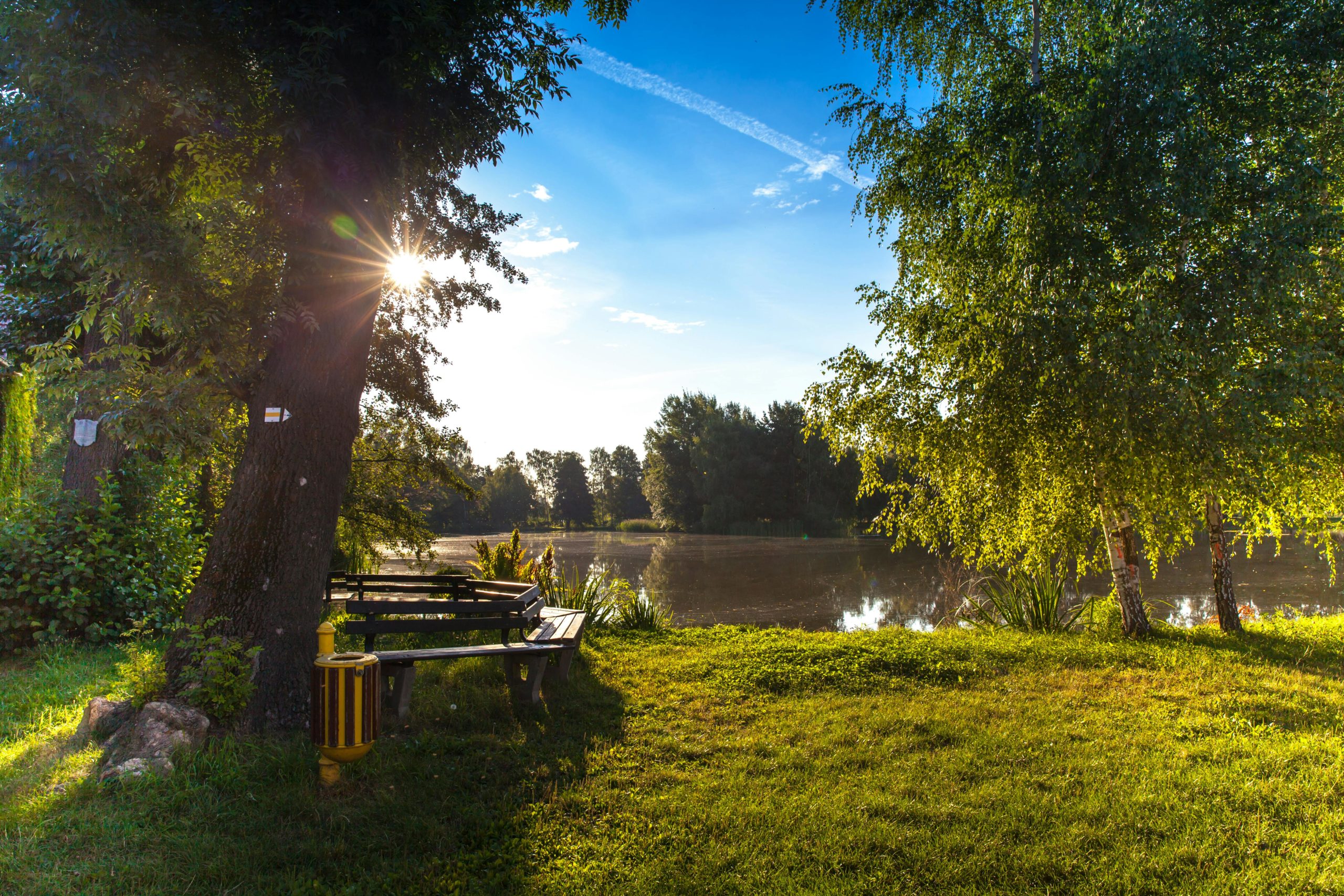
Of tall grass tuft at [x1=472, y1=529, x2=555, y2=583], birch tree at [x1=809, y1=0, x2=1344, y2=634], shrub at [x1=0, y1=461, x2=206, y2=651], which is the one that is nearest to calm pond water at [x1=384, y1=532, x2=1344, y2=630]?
tall grass tuft at [x1=472, y1=529, x2=555, y2=583]

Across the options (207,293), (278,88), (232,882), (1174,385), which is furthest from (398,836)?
(1174,385)

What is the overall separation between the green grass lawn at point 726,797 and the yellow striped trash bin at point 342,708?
32cm

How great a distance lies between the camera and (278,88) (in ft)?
14.3

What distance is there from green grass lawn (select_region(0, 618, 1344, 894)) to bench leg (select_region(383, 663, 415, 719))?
0.14 metres

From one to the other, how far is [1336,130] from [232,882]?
Result: 10.2 metres

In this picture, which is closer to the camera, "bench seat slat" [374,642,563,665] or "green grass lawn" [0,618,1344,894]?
"green grass lawn" [0,618,1344,894]

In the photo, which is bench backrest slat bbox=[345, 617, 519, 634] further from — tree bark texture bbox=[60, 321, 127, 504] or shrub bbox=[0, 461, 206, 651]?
tree bark texture bbox=[60, 321, 127, 504]

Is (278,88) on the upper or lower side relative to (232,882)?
upper

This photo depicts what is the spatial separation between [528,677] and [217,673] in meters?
2.01

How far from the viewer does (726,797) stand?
3762mm

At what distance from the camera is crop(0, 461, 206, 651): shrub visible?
22.1ft

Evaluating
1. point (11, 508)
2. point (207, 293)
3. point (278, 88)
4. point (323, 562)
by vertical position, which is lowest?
point (323, 562)

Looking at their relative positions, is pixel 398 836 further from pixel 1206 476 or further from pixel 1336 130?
pixel 1336 130

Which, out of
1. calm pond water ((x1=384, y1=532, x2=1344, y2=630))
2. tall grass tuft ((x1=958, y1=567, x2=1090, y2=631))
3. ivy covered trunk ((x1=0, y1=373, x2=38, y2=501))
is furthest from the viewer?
calm pond water ((x1=384, y1=532, x2=1344, y2=630))
